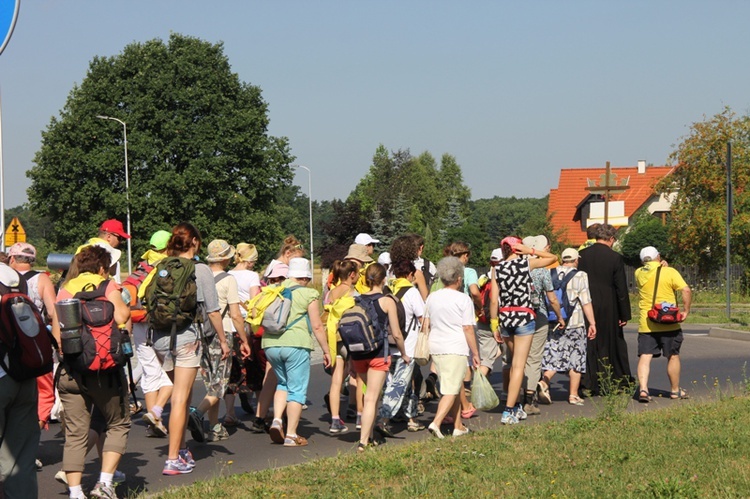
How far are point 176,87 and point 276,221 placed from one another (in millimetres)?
7922

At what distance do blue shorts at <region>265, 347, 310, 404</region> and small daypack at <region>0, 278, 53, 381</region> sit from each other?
3541 mm

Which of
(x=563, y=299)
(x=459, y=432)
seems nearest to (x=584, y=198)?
(x=563, y=299)

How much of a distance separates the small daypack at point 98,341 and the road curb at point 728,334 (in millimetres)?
16160

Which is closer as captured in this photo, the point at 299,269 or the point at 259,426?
the point at 299,269

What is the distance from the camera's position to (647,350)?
11.8 metres

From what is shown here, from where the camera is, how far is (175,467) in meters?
8.05

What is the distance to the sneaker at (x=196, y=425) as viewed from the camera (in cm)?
924

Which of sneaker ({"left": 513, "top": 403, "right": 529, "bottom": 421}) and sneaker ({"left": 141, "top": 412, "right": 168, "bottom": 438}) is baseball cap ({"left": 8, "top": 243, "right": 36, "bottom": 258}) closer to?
sneaker ({"left": 141, "top": 412, "right": 168, "bottom": 438})

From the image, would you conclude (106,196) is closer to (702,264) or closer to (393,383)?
(702,264)

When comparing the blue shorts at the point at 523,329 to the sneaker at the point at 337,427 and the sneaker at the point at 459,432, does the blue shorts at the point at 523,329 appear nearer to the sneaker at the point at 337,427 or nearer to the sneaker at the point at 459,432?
the sneaker at the point at 459,432

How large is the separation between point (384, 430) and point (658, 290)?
163 inches

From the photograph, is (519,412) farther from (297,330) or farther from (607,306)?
(297,330)

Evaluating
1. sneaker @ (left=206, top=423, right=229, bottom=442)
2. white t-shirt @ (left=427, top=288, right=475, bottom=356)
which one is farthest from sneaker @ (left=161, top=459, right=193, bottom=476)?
white t-shirt @ (left=427, top=288, right=475, bottom=356)

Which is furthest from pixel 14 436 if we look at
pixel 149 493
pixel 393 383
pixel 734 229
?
pixel 734 229
